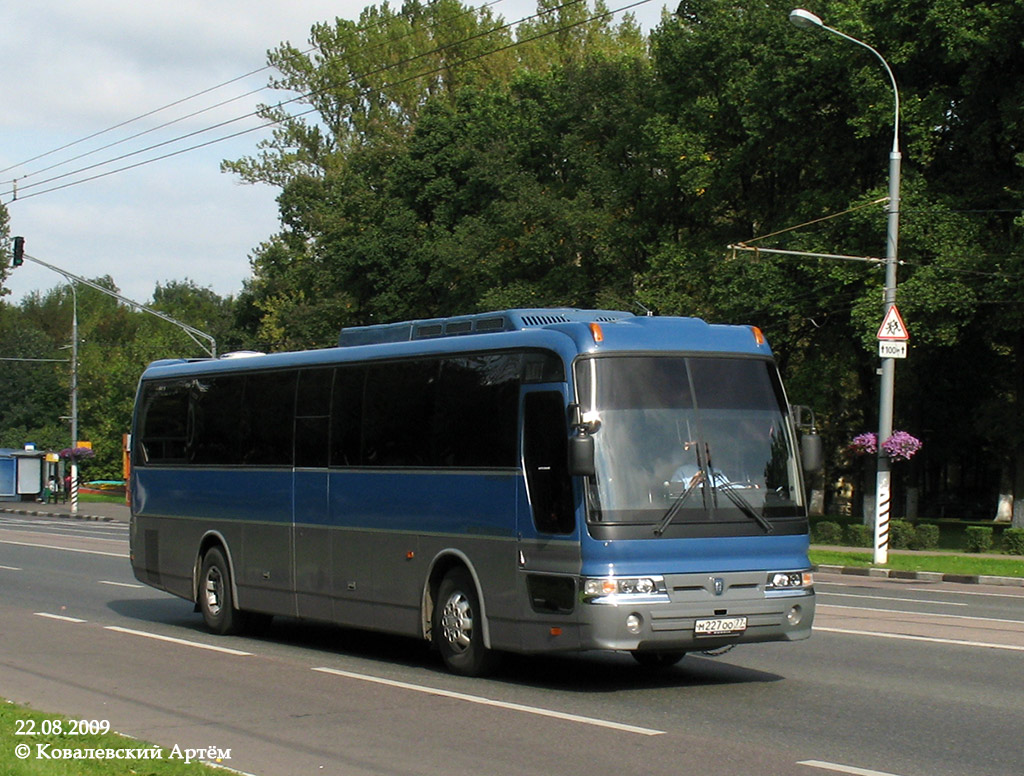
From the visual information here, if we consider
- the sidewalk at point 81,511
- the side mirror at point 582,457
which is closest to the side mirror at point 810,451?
the side mirror at point 582,457

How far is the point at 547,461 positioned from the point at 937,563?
20.9m

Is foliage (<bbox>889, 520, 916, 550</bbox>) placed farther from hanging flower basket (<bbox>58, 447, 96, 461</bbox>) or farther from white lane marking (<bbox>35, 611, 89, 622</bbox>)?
hanging flower basket (<bbox>58, 447, 96, 461</bbox>)

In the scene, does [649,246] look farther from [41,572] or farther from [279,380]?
[279,380]

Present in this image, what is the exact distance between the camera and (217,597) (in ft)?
53.0

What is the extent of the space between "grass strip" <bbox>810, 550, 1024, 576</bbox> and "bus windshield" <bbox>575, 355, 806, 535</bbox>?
1699 centimetres

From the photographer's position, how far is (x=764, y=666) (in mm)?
12477

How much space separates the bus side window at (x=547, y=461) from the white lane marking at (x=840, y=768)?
324 cm

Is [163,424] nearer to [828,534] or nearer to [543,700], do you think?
[543,700]

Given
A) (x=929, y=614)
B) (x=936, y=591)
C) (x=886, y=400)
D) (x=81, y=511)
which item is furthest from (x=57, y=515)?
(x=929, y=614)

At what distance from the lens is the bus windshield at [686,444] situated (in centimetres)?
1091

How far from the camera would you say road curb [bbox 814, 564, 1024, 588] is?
2606 centimetres

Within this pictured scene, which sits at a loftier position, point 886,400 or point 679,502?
point 886,400

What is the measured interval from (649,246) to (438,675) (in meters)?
34.5

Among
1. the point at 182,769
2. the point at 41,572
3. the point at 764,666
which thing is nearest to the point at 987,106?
the point at 41,572
